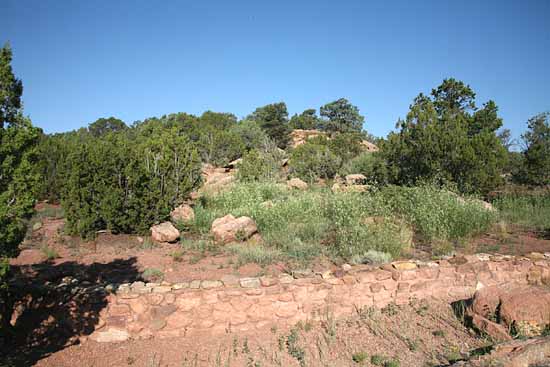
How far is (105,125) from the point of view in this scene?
44.4m

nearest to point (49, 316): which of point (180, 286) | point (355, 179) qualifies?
point (180, 286)

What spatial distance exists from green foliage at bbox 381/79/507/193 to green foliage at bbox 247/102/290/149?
20763 millimetres

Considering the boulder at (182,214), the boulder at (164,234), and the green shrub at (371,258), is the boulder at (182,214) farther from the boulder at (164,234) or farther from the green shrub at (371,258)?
the green shrub at (371,258)

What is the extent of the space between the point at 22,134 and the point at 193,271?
318cm

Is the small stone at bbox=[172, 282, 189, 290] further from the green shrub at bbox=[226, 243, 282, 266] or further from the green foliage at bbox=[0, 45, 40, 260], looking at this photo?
the green foliage at bbox=[0, 45, 40, 260]

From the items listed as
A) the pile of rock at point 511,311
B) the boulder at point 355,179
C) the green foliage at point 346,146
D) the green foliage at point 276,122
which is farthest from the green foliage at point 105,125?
the pile of rock at point 511,311

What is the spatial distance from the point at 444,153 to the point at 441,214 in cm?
501

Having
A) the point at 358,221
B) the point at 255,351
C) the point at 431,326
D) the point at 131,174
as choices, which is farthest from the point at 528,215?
the point at 131,174

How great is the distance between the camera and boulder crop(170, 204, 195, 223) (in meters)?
8.51

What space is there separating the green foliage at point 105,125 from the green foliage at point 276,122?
1965cm

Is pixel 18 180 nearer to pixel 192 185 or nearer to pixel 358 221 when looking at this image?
pixel 358 221

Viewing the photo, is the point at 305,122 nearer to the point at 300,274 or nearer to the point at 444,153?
the point at 444,153

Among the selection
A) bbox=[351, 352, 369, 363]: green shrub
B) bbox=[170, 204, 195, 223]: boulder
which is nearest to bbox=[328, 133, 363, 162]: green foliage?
Answer: bbox=[170, 204, 195, 223]: boulder

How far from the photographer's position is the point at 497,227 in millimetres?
7984
